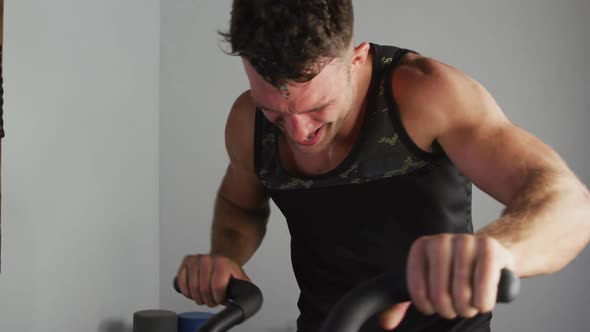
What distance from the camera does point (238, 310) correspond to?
3.74 feet

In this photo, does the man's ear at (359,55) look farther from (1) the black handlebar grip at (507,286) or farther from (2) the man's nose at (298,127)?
(1) the black handlebar grip at (507,286)

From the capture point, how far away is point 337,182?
149cm

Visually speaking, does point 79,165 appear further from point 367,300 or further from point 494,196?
point 367,300

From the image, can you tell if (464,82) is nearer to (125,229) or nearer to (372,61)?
(372,61)

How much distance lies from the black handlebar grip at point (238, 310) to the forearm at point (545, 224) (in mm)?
392

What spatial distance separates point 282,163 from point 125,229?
5.38 feet

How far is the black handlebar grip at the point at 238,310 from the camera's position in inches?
43.9

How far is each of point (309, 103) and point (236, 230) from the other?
20.3 inches

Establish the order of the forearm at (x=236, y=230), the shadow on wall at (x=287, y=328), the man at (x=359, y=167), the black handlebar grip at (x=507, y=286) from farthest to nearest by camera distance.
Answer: the shadow on wall at (x=287, y=328)
the forearm at (x=236, y=230)
the man at (x=359, y=167)
the black handlebar grip at (x=507, y=286)

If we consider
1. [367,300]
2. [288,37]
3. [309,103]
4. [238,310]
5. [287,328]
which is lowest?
[287,328]

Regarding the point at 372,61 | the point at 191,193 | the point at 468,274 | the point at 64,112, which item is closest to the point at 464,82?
the point at 372,61

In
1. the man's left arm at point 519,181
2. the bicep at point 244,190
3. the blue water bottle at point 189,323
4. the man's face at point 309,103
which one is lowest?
the blue water bottle at point 189,323

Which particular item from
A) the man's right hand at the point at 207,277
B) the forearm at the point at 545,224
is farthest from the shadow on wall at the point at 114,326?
the forearm at the point at 545,224

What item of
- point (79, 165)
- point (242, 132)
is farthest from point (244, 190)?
point (79, 165)
